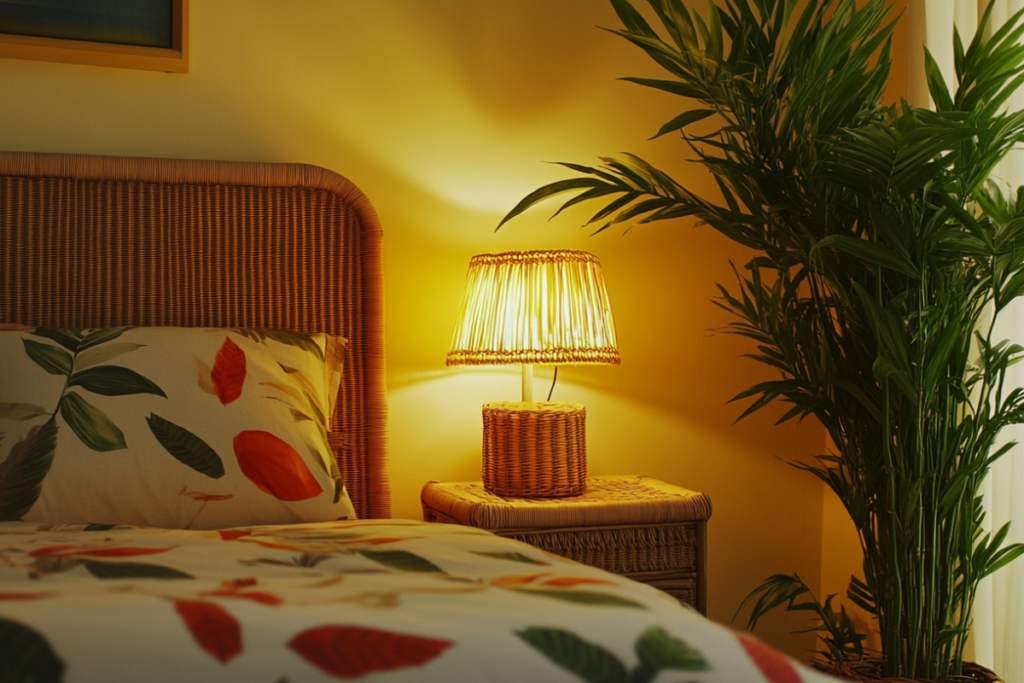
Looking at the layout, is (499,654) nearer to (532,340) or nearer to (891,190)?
(891,190)

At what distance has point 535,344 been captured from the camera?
2.07 m

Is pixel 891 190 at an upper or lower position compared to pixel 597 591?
upper

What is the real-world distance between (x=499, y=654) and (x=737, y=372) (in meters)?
2.00

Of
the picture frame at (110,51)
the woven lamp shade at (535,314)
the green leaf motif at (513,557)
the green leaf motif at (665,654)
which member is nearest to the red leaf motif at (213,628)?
the green leaf motif at (665,654)

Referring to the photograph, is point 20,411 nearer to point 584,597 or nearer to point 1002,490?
point 584,597

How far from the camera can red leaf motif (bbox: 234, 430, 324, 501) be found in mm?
1622

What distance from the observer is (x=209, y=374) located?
5.68ft

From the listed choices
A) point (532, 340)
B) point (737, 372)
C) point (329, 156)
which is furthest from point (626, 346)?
point (329, 156)

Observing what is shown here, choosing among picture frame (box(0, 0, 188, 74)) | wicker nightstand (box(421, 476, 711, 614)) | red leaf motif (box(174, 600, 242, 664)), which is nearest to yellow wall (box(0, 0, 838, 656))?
picture frame (box(0, 0, 188, 74))

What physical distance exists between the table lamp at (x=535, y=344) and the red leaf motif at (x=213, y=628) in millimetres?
1327

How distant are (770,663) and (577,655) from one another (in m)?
0.17

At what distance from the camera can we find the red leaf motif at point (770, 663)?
74 centimetres

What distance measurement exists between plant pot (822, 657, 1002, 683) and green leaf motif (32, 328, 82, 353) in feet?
5.17

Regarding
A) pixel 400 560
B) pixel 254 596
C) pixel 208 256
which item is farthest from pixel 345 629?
pixel 208 256
